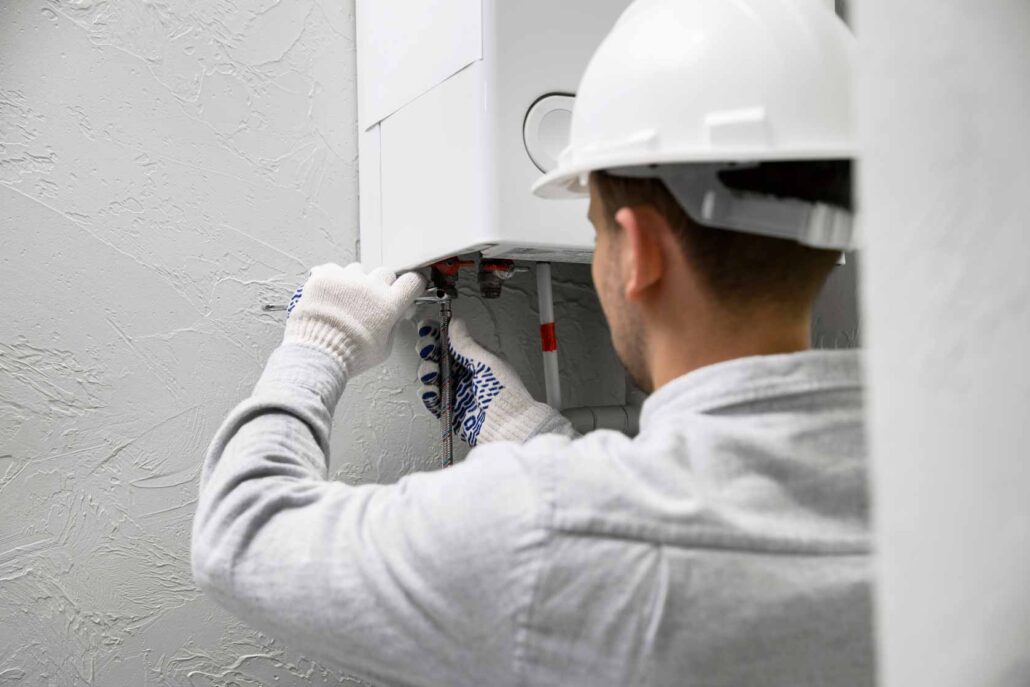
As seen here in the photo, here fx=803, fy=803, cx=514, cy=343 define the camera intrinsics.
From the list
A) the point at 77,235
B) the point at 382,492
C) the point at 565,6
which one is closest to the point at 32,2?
the point at 77,235

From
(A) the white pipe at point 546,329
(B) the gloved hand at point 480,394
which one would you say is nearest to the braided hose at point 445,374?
(B) the gloved hand at point 480,394

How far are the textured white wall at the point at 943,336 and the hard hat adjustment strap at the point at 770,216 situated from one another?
250 mm

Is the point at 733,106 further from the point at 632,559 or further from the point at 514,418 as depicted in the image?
the point at 514,418

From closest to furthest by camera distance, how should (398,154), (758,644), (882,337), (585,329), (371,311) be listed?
(882,337), (758,644), (371,311), (398,154), (585,329)

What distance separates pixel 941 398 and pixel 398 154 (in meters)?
0.80

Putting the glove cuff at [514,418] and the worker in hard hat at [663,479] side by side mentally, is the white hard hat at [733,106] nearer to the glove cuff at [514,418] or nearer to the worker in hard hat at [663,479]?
the worker in hard hat at [663,479]

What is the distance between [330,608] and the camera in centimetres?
55

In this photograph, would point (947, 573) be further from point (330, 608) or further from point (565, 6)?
point (565, 6)

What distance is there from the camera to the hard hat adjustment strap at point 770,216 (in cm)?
55

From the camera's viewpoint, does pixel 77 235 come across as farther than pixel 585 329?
No

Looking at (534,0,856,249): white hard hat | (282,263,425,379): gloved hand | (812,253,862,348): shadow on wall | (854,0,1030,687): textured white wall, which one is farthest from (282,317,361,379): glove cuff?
(812,253,862,348): shadow on wall

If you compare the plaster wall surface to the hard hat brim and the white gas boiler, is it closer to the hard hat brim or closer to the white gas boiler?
the white gas boiler

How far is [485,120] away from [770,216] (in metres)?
0.37

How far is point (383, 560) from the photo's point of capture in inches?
21.4
